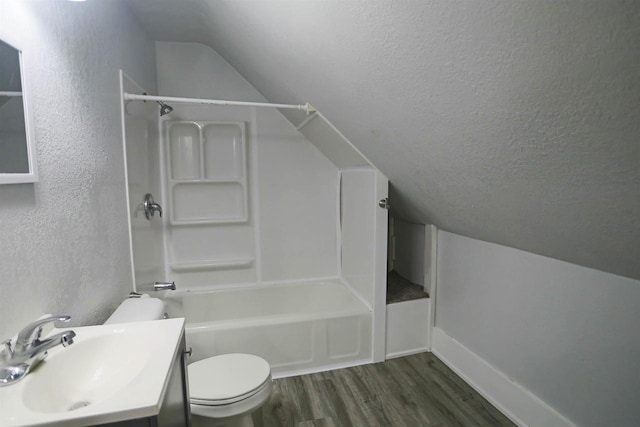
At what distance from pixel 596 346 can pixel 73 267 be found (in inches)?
85.8

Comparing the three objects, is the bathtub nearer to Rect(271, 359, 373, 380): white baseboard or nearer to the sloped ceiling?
Rect(271, 359, 373, 380): white baseboard

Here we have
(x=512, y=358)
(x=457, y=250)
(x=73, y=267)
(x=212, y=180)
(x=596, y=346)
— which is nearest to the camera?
(x=73, y=267)

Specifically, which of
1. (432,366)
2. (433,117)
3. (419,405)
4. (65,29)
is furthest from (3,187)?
(432,366)

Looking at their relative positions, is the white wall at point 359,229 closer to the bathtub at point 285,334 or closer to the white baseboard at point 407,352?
the bathtub at point 285,334

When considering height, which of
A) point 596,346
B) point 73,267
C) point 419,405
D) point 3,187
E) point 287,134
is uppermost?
point 287,134

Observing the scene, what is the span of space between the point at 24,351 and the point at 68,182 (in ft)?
2.02

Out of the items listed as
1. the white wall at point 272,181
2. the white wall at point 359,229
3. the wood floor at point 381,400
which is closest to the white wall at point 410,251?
the white wall at point 359,229

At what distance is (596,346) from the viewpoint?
131 cm

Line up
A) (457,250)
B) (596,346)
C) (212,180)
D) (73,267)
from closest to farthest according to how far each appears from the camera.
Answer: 1. (73,267)
2. (596,346)
3. (457,250)
4. (212,180)

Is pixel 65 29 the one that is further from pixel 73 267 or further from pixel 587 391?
pixel 587 391

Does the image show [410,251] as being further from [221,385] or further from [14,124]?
[14,124]

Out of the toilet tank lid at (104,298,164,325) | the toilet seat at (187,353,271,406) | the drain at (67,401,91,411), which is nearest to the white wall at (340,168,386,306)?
the toilet seat at (187,353,271,406)

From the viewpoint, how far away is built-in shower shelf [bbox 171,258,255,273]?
259 cm

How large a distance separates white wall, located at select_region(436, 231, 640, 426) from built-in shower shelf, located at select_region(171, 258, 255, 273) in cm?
177
